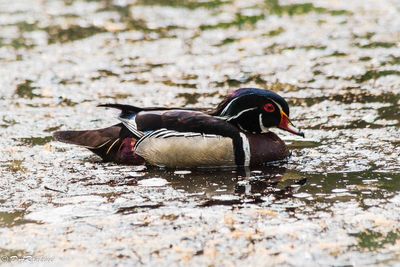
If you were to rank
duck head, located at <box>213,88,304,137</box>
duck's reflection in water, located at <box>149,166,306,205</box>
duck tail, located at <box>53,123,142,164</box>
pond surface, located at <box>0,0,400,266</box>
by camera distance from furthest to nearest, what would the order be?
duck tail, located at <box>53,123,142,164</box>, duck head, located at <box>213,88,304,137</box>, duck's reflection in water, located at <box>149,166,306,205</box>, pond surface, located at <box>0,0,400,266</box>

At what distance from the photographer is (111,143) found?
27.0 ft

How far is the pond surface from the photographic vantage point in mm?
6043

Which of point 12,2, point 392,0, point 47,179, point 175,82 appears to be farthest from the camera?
point 12,2

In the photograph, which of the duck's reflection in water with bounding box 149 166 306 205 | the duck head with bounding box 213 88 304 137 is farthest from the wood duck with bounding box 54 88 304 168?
the duck's reflection in water with bounding box 149 166 306 205

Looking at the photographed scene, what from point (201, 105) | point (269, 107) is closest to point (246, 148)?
point (269, 107)

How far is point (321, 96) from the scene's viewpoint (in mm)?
10695

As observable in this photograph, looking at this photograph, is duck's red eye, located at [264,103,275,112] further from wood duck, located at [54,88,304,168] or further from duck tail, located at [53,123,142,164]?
duck tail, located at [53,123,142,164]

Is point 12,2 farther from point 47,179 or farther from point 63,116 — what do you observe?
point 47,179

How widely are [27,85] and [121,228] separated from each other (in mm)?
5769

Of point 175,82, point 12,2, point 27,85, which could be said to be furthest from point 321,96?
point 12,2

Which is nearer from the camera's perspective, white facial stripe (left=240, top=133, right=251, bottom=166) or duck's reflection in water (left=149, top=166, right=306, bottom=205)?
duck's reflection in water (left=149, top=166, right=306, bottom=205)

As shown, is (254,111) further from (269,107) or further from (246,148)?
(246,148)

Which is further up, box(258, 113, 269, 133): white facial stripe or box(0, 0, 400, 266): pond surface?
box(258, 113, 269, 133): white facial stripe

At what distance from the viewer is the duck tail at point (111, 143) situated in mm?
8164
